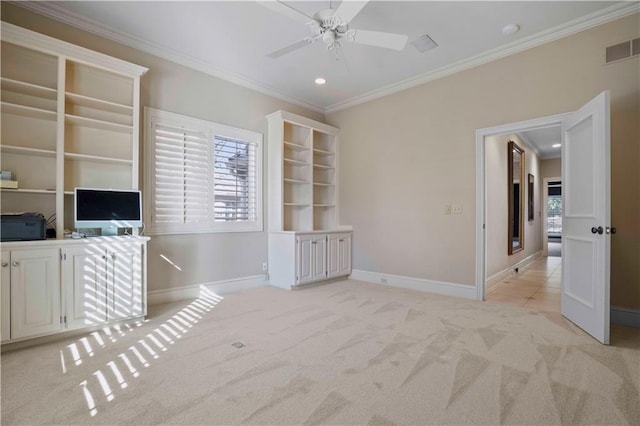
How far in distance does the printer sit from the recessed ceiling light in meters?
4.83

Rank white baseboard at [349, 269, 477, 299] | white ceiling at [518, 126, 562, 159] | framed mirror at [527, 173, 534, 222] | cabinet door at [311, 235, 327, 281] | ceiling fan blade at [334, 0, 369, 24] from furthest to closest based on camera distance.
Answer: framed mirror at [527, 173, 534, 222]
white ceiling at [518, 126, 562, 159]
cabinet door at [311, 235, 327, 281]
white baseboard at [349, 269, 477, 299]
ceiling fan blade at [334, 0, 369, 24]

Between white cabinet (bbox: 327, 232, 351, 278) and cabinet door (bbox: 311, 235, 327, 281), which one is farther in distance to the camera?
white cabinet (bbox: 327, 232, 351, 278)

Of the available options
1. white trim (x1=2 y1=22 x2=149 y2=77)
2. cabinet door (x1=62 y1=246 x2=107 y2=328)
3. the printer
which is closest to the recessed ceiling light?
white trim (x1=2 y1=22 x2=149 y2=77)

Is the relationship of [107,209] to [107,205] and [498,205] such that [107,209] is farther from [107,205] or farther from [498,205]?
[498,205]

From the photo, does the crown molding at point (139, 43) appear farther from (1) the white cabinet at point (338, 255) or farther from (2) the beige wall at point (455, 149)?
(1) the white cabinet at point (338, 255)

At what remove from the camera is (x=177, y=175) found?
3.91 meters

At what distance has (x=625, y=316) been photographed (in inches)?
118

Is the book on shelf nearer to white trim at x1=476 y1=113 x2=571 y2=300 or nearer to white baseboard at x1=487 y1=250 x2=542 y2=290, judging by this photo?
white trim at x1=476 y1=113 x2=571 y2=300

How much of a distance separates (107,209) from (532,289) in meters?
5.60

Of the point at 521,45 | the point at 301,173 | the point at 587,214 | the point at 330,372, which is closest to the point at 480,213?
the point at 587,214

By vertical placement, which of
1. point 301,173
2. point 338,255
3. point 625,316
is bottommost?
point 625,316

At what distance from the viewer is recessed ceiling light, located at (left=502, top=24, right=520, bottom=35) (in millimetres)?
3230

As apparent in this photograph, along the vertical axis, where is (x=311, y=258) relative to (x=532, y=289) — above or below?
above

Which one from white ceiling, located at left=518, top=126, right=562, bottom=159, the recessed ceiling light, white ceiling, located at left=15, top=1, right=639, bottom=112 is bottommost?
white ceiling, located at left=518, top=126, right=562, bottom=159
